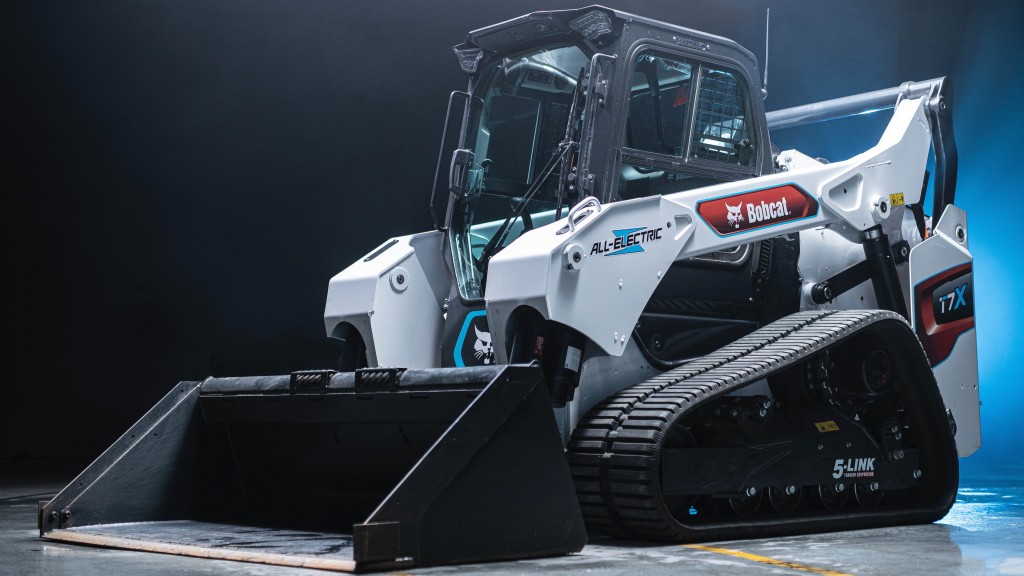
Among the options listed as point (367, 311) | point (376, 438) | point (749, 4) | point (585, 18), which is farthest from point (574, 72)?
point (749, 4)

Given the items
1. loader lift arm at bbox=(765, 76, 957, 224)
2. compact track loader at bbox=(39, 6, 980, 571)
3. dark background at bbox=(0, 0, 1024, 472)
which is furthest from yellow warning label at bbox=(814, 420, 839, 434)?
dark background at bbox=(0, 0, 1024, 472)

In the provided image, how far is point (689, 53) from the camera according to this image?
6.16 metres

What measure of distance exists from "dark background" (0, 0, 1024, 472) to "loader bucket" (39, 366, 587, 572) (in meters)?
6.82

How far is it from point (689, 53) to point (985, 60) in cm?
614

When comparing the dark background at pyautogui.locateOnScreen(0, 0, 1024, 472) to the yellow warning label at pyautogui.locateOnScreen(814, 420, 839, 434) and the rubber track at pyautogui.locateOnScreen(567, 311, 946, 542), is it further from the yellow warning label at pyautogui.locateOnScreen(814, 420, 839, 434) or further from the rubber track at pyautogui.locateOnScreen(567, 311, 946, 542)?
the rubber track at pyautogui.locateOnScreen(567, 311, 946, 542)

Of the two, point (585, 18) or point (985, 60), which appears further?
point (985, 60)

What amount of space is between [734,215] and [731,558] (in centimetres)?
184

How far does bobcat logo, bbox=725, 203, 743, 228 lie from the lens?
19.3 ft

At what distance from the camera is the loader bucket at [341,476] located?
426 centimetres

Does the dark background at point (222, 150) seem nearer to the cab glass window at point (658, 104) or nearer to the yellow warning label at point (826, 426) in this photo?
the cab glass window at point (658, 104)

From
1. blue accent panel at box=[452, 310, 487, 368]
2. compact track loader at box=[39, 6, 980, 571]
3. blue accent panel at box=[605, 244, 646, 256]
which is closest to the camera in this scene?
compact track loader at box=[39, 6, 980, 571]

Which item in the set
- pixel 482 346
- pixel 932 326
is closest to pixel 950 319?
pixel 932 326

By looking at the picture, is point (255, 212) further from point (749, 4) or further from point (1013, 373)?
point (1013, 373)

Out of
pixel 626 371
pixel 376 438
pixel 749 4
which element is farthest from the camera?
pixel 749 4
